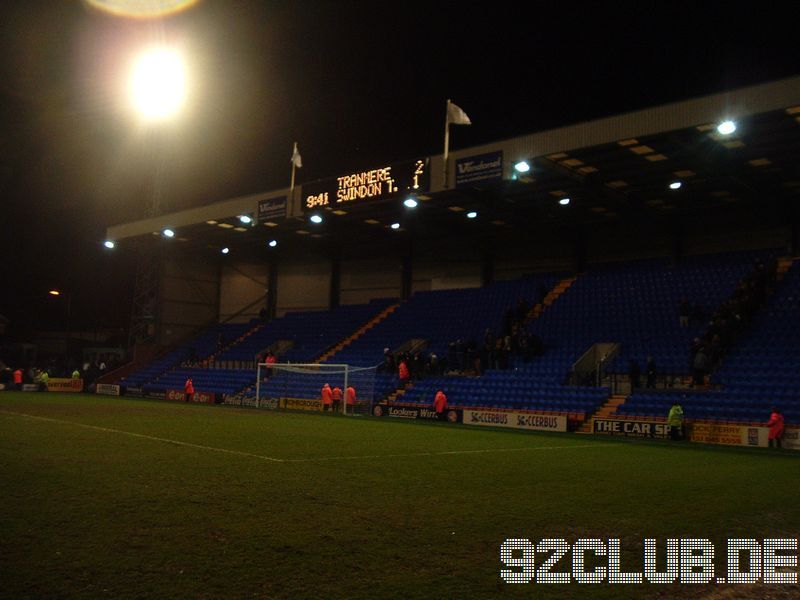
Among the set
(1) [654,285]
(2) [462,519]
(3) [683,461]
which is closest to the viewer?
(2) [462,519]

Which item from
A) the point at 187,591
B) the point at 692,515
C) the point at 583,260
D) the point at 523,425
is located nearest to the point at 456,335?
the point at 583,260

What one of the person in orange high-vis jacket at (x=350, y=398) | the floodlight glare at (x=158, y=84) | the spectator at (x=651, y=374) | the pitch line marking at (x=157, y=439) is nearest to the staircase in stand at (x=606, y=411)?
the spectator at (x=651, y=374)

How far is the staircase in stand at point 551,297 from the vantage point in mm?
32281

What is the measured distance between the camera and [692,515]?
8445 mm

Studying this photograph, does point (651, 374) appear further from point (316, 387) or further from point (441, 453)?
point (316, 387)

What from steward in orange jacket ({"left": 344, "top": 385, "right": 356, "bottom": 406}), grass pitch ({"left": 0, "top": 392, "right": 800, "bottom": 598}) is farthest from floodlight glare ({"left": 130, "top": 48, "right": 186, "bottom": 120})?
grass pitch ({"left": 0, "top": 392, "right": 800, "bottom": 598})

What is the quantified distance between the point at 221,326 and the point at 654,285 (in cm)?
2821

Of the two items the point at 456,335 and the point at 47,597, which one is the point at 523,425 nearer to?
the point at 456,335

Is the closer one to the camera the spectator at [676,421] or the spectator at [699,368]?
the spectator at [676,421]

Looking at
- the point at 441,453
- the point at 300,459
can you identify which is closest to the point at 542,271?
the point at 441,453

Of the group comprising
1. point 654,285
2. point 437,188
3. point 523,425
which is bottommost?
point 523,425

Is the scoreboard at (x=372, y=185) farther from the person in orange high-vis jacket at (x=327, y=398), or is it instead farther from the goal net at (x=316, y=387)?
the person in orange high-vis jacket at (x=327, y=398)

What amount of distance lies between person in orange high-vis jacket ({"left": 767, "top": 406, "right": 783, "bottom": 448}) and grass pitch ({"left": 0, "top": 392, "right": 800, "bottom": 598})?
220 cm

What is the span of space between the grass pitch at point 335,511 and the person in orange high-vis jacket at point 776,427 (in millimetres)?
2195
